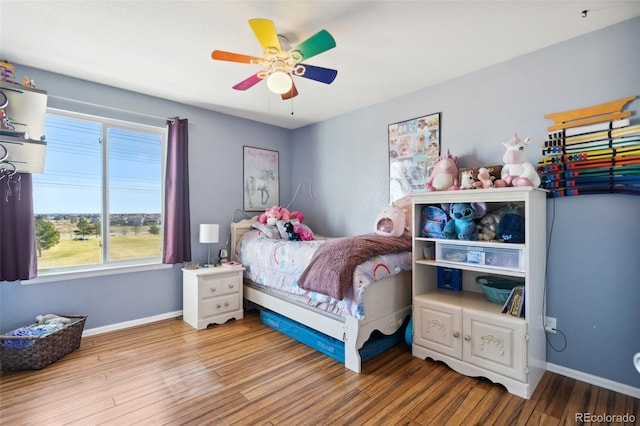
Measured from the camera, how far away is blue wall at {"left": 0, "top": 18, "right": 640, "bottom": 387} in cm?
202

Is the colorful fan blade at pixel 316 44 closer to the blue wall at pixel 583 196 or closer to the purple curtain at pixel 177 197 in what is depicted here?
the blue wall at pixel 583 196

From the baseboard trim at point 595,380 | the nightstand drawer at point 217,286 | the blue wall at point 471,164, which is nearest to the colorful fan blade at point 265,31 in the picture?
the blue wall at point 471,164

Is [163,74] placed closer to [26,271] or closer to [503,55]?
[26,271]

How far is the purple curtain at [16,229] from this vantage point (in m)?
2.43

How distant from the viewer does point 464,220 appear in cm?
227

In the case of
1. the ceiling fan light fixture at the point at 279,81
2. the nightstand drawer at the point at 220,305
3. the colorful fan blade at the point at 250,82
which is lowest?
the nightstand drawer at the point at 220,305

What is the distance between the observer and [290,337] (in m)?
2.89

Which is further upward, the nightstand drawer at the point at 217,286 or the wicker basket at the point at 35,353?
the nightstand drawer at the point at 217,286

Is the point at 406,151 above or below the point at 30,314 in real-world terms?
above

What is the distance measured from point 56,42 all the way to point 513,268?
12.1ft

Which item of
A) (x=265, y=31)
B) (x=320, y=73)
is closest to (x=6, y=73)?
(x=265, y=31)

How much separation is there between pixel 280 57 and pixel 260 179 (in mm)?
2451

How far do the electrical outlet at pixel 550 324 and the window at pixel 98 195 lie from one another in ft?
12.4

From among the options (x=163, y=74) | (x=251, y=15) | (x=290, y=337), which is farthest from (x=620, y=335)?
(x=163, y=74)
